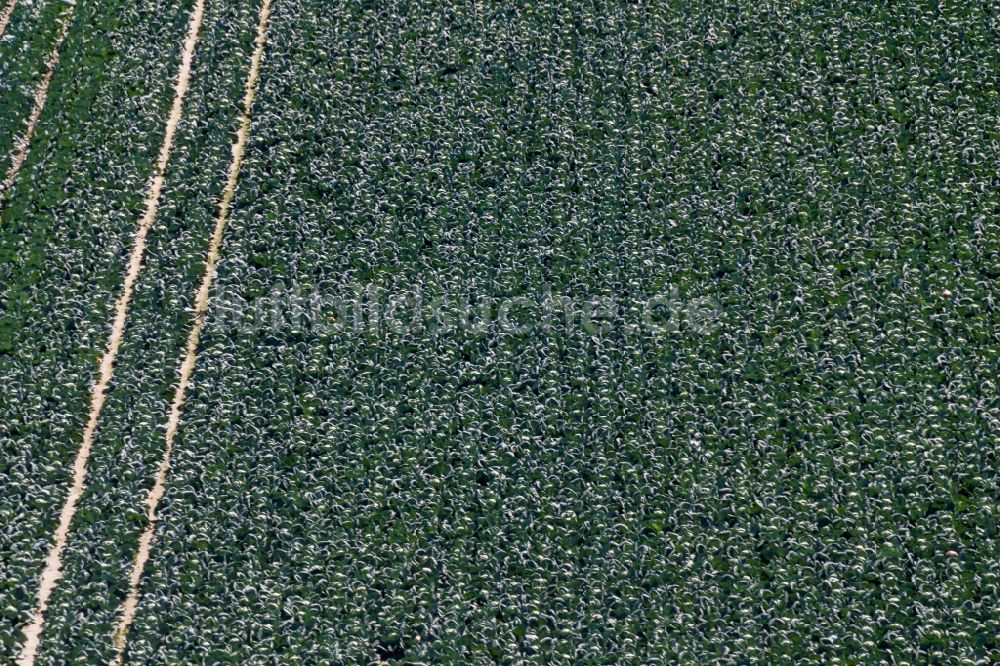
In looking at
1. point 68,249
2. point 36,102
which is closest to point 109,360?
point 68,249

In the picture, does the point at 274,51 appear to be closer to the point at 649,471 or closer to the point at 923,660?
the point at 649,471

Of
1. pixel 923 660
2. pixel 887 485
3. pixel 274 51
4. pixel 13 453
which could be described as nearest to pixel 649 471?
pixel 887 485

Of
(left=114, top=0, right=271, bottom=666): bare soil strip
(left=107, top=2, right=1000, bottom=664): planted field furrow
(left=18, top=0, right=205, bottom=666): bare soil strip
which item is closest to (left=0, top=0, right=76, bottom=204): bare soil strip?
(left=18, top=0, right=205, bottom=666): bare soil strip

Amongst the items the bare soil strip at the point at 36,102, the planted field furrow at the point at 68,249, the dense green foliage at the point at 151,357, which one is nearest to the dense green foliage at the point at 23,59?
the bare soil strip at the point at 36,102

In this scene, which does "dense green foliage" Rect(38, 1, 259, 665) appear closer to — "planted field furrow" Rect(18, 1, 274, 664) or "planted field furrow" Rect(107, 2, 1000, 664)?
"planted field furrow" Rect(18, 1, 274, 664)

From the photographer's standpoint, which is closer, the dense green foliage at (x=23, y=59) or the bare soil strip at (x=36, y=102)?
the bare soil strip at (x=36, y=102)

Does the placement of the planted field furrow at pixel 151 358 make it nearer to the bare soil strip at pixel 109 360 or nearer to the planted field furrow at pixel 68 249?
the bare soil strip at pixel 109 360
